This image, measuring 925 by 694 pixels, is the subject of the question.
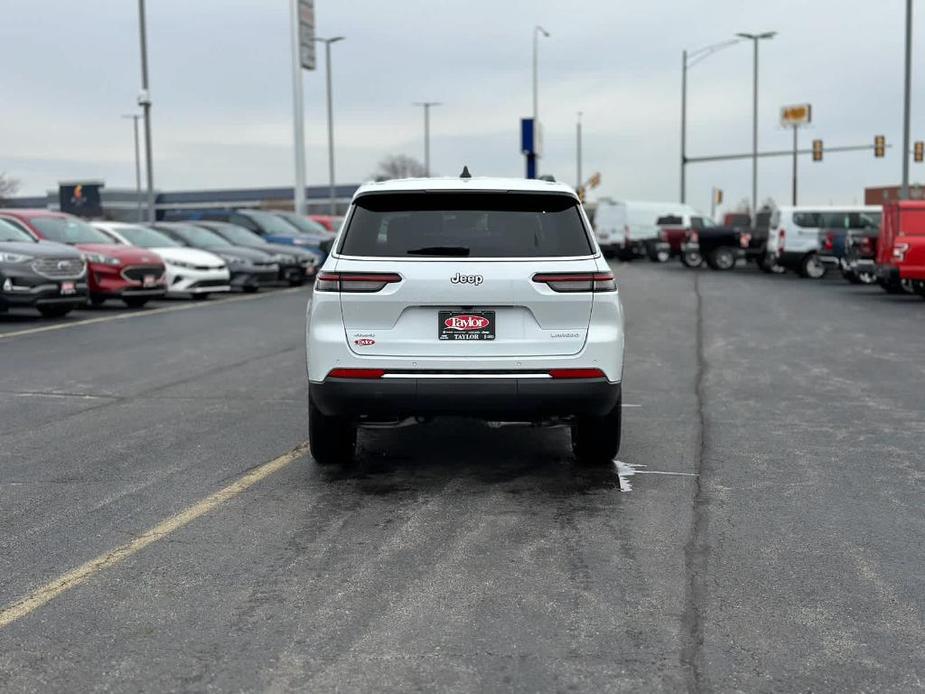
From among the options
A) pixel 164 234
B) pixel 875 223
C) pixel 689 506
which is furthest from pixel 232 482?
pixel 875 223

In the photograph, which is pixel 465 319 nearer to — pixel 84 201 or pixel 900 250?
pixel 900 250

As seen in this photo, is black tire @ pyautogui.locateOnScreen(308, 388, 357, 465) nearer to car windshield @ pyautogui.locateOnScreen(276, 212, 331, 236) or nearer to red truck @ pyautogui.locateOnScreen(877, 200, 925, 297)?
red truck @ pyautogui.locateOnScreen(877, 200, 925, 297)

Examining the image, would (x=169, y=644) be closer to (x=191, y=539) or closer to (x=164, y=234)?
(x=191, y=539)

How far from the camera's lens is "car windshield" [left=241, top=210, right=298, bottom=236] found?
31.5m

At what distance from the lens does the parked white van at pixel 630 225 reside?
4641cm

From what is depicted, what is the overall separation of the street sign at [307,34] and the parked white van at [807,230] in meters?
18.8

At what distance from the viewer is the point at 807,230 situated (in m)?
32.4

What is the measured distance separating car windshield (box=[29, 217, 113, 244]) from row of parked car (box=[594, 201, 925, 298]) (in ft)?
47.7

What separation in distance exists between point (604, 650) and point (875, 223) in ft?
98.0

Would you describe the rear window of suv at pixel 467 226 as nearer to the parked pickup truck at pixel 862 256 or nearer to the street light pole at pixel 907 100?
the parked pickup truck at pixel 862 256

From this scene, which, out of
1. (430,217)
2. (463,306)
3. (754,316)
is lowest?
(754,316)

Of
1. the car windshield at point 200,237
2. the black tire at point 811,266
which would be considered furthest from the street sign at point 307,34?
the black tire at point 811,266

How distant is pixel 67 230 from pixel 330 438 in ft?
49.2

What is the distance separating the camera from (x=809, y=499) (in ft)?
21.5
